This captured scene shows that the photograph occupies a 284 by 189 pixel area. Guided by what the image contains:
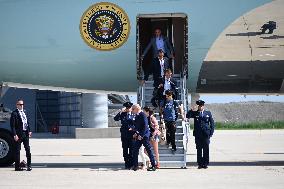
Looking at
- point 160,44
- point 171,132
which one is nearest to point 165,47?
point 160,44

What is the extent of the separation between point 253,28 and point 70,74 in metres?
6.44

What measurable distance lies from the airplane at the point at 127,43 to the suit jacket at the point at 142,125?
205 cm

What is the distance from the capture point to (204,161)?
1973 centimetres

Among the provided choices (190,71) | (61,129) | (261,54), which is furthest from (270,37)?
(61,129)

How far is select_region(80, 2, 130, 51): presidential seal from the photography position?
779 inches

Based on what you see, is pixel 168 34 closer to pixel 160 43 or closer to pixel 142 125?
pixel 160 43

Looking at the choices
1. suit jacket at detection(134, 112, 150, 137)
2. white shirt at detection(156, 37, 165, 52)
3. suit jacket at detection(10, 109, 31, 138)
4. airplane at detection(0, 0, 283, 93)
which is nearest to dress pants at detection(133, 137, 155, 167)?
suit jacket at detection(134, 112, 150, 137)

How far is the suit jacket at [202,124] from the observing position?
65.0 feet

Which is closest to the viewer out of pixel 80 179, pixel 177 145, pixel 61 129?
pixel 80 179

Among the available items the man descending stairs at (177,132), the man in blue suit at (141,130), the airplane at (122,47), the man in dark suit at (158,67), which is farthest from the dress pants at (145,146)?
the airplane at (122,47)

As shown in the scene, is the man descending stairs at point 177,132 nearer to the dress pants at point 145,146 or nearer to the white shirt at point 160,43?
the dress pants at point 145,146

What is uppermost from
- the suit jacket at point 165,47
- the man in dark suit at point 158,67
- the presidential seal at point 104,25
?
the presidential seal at point 104,25

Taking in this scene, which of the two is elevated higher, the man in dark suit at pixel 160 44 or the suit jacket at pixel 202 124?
the man in dark suit at pixel 160 44

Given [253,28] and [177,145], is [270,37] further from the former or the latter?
[177,145]
